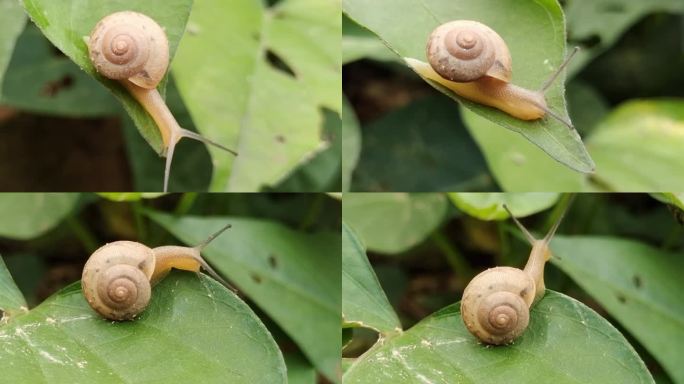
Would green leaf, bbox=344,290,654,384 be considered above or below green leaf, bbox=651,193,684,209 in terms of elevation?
below

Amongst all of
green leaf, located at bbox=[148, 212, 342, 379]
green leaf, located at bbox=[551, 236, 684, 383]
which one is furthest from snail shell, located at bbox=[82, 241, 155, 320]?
green leaf, located at bbox=[551, 236, 684, 383]

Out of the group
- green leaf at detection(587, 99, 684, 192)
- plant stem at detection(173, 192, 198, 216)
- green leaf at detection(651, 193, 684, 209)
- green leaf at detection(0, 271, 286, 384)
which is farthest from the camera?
green leaf at detection(587, 99, 684, 192)

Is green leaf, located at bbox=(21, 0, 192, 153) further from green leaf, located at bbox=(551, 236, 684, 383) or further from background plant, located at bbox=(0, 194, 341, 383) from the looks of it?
green leaf, located at bbox=(551, 236, 684, 383)

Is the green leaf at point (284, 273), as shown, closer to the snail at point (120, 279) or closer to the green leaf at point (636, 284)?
the snail at point (120, 279)

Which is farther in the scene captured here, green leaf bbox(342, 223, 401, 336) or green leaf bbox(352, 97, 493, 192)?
green leaf bbox(352, 97, 493, 192)

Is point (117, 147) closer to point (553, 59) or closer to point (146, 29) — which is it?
point (146, 29)

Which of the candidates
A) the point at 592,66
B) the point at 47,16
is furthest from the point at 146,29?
the point at 592,66

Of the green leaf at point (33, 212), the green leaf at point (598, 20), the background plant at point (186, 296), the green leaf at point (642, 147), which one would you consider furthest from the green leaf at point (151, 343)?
the green leaf at point (598, 20)
